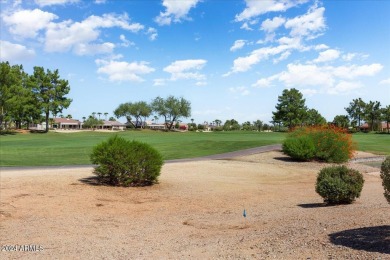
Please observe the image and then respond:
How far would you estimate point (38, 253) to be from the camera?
764 cm

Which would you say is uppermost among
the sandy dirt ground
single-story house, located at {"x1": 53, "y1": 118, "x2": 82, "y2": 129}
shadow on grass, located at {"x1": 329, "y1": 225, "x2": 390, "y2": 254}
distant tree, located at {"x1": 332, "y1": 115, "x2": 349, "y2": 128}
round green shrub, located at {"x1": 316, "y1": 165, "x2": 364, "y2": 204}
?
distant tree, located at {"x1": 332, "y1": 115, "x2": 349, "y2": 128}

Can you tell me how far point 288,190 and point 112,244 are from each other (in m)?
10.4

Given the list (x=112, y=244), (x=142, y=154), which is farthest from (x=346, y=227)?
(x=142, y=154)

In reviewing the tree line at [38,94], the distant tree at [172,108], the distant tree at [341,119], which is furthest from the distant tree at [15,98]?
the distant tree at [341,119]

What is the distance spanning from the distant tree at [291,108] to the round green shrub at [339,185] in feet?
319

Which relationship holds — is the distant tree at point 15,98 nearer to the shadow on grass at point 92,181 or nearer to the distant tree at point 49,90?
the distant tree at point 49,90

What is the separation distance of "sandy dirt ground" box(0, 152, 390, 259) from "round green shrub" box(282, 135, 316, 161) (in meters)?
11.5

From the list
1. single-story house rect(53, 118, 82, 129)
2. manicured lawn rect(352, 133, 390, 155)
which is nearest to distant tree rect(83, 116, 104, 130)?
single-story house rect(53, 118, 82, 129)

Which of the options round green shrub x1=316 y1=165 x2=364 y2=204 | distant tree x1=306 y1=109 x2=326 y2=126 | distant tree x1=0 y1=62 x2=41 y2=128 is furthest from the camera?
distant tree x1=306 y1=109 x2=326 y2=126

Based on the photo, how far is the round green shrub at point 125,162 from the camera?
16.7 metres

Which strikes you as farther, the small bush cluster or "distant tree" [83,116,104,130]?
"distant tree" [83,116,104,130]

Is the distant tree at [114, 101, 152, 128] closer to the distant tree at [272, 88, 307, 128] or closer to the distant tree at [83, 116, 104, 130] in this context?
the distant tree at [83, 116, 104, 130]

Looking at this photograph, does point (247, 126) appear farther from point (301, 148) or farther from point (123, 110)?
point (301, 148)

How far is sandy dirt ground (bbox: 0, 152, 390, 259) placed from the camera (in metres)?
7.22
